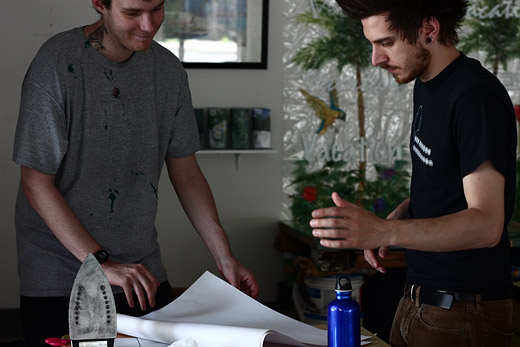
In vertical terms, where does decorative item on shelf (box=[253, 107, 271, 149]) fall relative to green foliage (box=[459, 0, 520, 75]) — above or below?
below

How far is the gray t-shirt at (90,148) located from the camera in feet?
6.39

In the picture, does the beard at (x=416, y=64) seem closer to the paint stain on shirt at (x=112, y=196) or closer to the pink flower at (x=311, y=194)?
the paint stain on shirt at (x=112, y=196)

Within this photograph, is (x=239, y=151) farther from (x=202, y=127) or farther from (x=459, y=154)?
(x=459, y=154)

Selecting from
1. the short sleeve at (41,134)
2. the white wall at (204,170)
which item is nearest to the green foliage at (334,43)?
the white wall at (204,170)

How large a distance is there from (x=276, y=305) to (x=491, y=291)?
2.66 m

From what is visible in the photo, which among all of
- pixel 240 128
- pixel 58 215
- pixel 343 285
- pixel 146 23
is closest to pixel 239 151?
pixel 240 128

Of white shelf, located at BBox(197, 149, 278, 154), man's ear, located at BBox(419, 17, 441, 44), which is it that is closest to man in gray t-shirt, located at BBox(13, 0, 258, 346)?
man's ear, located at BBox(419, 17, 441, 44)

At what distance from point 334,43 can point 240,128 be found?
0.77 m

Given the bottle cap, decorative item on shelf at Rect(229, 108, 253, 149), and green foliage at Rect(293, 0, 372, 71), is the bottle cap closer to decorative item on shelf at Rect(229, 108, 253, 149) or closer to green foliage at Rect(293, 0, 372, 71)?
decorative item on shelf at Rect(229, 108, 253, 149)

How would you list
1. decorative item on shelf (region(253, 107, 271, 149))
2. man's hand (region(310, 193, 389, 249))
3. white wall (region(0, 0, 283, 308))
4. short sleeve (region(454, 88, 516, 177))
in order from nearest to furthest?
man's hand (region(310, 193, 389, 249)) < short sleeve (region(454, 88, 516, 177)) < white wall (region(0, 0, 283, 308)) < decorative item on shelf (region(253, 107, 271, 149))

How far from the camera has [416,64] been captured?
185 cm

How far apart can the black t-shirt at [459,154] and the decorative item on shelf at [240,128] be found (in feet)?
7.17

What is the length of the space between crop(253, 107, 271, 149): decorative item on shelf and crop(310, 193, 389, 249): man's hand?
267 centimetres

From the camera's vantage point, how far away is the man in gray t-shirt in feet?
6.32
